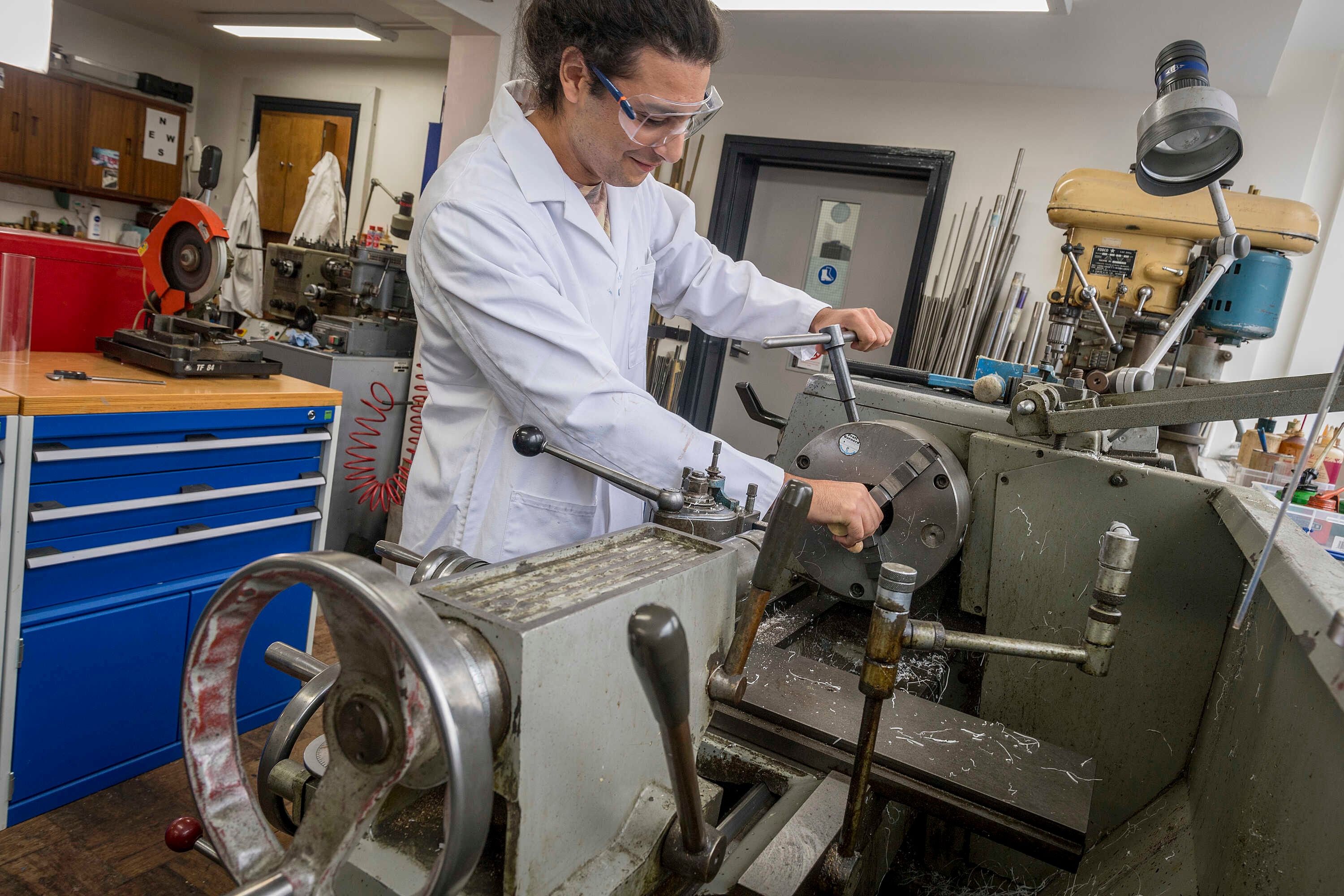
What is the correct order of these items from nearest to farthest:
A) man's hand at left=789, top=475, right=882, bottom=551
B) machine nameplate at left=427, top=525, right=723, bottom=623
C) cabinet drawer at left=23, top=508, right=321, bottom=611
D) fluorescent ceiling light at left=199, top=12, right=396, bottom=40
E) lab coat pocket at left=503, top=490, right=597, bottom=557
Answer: machine nameplate at left=427, top=525, right=723, bottom=623 → man's hand at left=789, top=475, right=882, bottom=551 → lab coat pocket at left=503, top=490, right=597, bottom=557 → cabinet drawer at left=23, top=508, right=321, bottom=611 → fluorescent ceiling light at left=199, top=12, right=396, bottom=40

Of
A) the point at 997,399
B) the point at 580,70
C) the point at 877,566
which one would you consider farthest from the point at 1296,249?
the point at 580,70

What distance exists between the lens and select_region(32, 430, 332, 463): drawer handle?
5.23ft

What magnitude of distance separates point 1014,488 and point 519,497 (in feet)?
2.37

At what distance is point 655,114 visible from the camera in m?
1.10

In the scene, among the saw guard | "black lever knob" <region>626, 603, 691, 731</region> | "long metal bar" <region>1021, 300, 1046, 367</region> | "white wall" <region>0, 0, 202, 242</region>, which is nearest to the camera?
"black lever knob" <region>626, 603, 691, 731</region>

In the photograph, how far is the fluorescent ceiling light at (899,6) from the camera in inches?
108

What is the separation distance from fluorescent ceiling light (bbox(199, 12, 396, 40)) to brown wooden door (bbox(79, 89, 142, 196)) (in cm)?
95

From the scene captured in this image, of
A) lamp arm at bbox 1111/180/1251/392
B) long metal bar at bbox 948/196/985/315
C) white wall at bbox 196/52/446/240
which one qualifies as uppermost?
white wall at bbox 196/52/446/240

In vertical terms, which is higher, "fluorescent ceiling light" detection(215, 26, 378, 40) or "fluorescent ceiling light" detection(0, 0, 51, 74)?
"fluorescent ceiling light" detection(215, 26, 378, 40)

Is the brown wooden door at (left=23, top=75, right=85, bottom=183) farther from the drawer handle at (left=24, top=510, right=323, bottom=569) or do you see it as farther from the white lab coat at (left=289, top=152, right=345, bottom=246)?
the drawer handle at (left=24, top=510, right=323, bottom=569)

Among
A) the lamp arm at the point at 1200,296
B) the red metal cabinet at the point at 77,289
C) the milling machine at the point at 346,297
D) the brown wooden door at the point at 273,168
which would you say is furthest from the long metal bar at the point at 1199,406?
the brown wooden door at the point at 273,168

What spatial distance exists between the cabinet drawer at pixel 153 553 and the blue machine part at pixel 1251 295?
92.5 inches

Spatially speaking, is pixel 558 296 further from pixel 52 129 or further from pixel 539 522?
pixel 52 129

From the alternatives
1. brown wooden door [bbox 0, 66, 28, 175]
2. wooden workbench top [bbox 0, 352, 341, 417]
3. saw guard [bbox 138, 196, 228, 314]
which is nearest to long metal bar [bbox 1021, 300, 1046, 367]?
wooden workbench top [bbox 0, 352, 341, 417]
